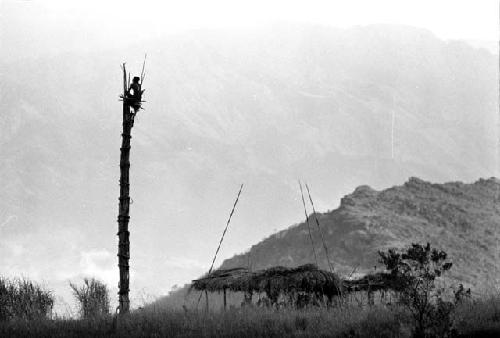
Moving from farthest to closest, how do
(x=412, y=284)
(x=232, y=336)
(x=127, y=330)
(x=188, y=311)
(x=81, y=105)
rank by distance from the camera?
(x=81, y=105), (x=188, y=311), (x=127, y=330), (x=232, y=336), (x=412, y=284)

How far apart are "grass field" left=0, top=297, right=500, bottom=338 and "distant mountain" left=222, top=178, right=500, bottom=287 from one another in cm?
2269

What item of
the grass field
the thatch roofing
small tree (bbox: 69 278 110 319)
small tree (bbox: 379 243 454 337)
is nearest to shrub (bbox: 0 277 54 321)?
small tree (bbox: 69 278 110 319)

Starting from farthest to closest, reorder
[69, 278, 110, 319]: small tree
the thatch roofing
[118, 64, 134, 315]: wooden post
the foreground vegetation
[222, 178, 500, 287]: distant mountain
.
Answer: [222, 178, 500, 287]: distant mountain, [69, 278, 110, 319]: small tree, the thatch roofing, [118, 64, 134, 315]: wooden post, the foreground vegetation

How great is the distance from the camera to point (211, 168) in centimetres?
13488

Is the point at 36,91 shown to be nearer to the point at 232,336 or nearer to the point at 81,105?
the point at 81,105

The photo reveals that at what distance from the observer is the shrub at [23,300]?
19953 millimetres

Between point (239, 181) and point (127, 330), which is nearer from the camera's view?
point (127, 330)

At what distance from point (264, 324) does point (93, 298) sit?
7615 mm

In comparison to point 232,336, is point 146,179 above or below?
above

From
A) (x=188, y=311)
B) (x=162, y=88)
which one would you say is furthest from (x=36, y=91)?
(x=188, y=311)

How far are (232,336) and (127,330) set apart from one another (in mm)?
2781

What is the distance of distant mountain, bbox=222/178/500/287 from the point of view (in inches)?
1640

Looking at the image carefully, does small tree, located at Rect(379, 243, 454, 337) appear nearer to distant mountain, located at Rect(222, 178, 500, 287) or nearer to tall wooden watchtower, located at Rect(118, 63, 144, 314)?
tall wooden watchtower, located at Rect(118, 63, 144, 314)

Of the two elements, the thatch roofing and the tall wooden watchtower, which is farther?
the thatch roofing
